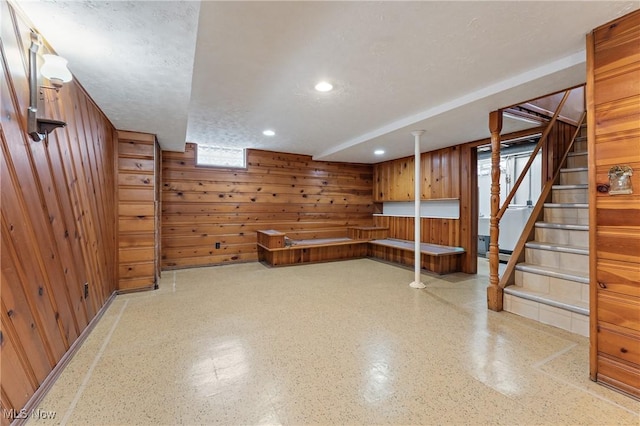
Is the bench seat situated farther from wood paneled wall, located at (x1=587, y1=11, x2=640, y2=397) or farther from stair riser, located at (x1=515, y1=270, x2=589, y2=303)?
wood paneled wall, located at (x1=587, y1=11, x2=640, y2=397)

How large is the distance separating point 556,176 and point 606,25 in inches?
86.1

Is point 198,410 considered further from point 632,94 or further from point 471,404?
point 632,94

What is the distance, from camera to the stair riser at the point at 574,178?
3.20 m

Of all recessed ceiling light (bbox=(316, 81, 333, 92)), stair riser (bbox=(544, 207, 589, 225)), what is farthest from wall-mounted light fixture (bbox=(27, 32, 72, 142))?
stair riser (bbox=(544, 207, 589, 225))

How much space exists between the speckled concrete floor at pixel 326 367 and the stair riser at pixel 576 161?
211cm

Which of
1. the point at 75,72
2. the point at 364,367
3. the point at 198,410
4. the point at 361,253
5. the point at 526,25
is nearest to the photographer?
the point at 198,410

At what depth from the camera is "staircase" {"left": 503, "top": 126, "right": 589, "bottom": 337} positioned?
2.34 metres

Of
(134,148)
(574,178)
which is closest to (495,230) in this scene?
(574,178)

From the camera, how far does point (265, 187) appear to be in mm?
5367

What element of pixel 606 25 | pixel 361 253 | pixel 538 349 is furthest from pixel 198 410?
pixel 361 253

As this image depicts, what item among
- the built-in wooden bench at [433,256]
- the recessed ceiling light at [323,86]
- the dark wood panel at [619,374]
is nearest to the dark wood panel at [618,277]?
the dark wood panel at [619,374]

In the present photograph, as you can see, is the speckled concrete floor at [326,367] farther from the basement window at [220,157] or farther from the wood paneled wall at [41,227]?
the basement window at [220,157]

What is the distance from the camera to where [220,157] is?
5.10 meters

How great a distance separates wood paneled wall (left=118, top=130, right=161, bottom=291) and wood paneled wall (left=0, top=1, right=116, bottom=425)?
2.46ft
